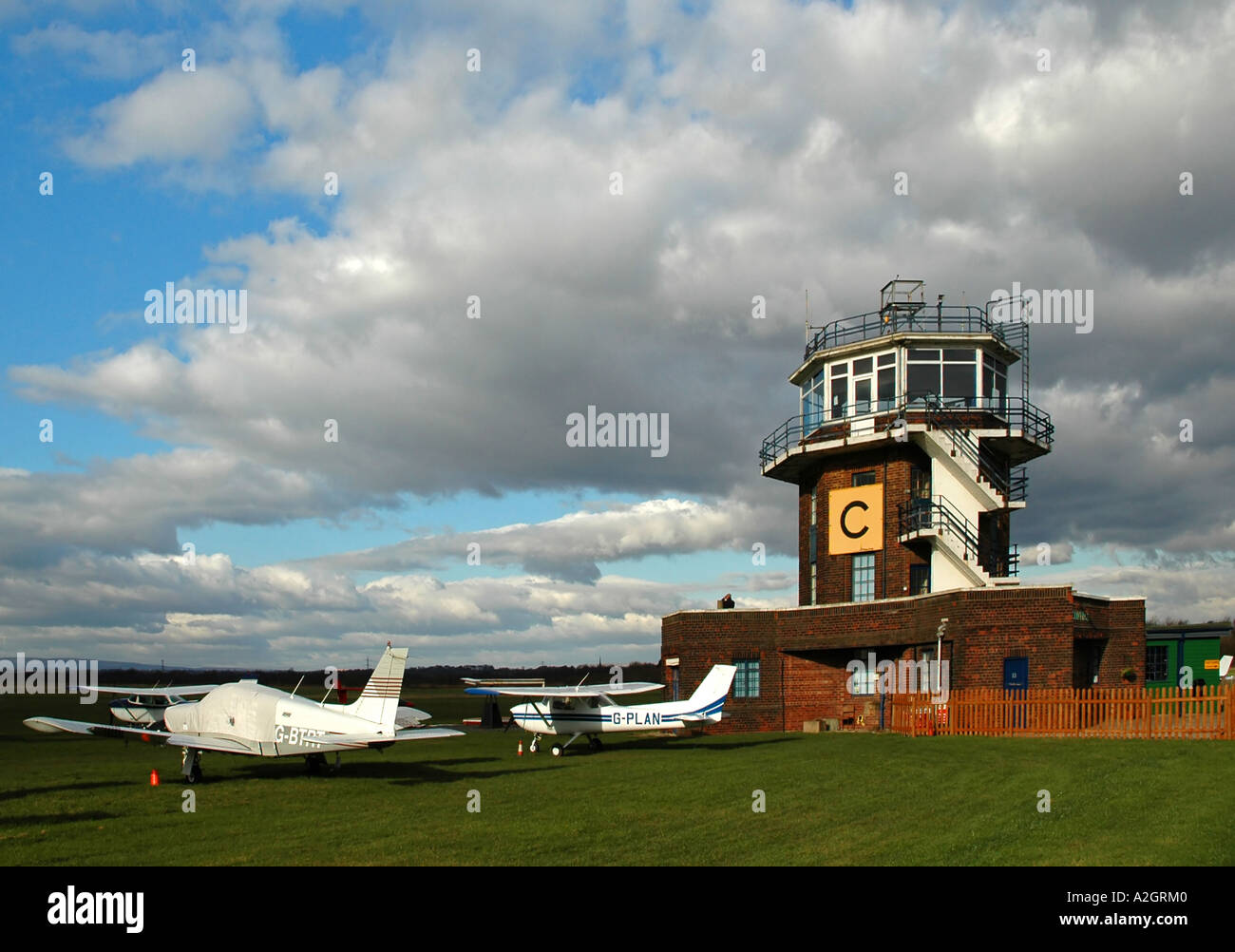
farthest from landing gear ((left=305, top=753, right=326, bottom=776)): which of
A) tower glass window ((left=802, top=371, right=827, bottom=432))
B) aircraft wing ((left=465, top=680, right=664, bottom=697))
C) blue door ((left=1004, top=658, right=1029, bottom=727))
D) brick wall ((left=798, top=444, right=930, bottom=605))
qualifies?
tower glass window ((left=802, top=371, right=827, bottom=432))

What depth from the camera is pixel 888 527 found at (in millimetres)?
35844

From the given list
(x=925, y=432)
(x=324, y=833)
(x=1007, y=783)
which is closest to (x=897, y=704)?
(x=925, y=432)

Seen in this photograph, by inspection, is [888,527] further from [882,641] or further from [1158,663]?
[1158,663]

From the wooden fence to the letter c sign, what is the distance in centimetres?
685

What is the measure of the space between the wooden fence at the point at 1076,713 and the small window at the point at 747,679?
6.65 metres

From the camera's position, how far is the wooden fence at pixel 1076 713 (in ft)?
85.4

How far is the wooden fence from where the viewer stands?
2602cm

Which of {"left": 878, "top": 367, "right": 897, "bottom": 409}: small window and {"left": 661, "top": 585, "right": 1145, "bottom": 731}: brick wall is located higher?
{"left": 878, "top": 367, "right": 897, "bottom": 409}: small window

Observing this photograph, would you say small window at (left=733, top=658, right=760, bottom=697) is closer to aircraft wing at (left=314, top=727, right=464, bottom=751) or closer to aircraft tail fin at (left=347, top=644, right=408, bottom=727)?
aircraft wing at (left=314, top=727, right=464, bottom=751)

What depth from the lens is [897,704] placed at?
104 feet

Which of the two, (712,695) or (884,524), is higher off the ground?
(884,524)

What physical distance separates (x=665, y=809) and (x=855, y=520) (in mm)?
23208

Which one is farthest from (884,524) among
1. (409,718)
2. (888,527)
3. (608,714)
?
(409,718)

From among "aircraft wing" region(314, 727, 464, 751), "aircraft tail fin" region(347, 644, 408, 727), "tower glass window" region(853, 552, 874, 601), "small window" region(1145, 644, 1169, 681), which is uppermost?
"tower glass window" region(853, 552, 874, 601)
